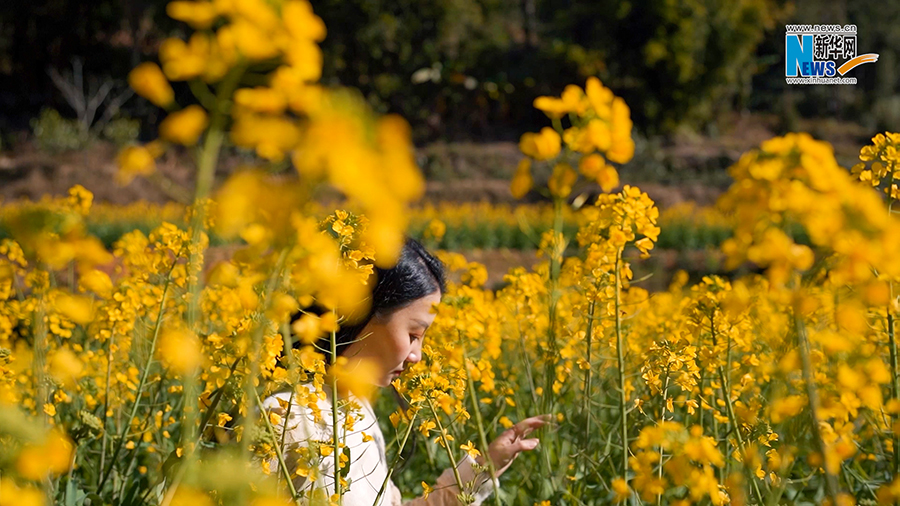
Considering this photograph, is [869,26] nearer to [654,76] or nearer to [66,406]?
[654,76]

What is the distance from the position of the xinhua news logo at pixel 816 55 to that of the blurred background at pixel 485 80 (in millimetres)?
7796

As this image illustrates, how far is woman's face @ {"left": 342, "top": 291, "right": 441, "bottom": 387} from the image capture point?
2100 millimetres

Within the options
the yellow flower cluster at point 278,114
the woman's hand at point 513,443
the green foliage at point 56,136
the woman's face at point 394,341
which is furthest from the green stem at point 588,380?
the green foliage at point 56,136

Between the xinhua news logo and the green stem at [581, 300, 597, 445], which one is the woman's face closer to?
the green stem at [581, 300, 597, 445]

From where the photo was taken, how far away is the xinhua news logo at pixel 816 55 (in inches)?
231

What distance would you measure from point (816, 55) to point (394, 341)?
5848mm

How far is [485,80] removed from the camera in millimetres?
19953

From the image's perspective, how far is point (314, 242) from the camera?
89 centimetres

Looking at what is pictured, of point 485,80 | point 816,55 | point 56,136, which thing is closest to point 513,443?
point 816,55

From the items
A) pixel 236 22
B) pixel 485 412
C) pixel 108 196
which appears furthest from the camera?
pixel 108 196

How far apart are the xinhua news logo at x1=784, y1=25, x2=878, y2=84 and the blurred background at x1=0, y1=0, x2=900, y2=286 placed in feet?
25.6

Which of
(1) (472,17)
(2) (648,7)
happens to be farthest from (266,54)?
(1) (472,17)

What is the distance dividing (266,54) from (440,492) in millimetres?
1686

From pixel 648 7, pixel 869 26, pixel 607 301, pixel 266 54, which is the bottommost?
pixel 869 26
